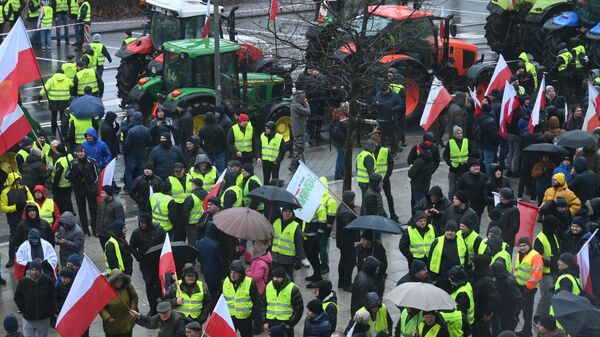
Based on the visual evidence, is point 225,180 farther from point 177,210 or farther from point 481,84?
point 481,84

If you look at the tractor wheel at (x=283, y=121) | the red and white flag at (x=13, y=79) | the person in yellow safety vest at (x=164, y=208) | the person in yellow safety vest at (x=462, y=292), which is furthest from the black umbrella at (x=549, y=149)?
the red and white flag at (x=13, y=79)

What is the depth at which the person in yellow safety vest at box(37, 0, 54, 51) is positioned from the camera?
107ft

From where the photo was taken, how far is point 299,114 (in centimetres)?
2247

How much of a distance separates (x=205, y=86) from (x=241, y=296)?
9.63 meters

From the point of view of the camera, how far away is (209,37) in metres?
25.3

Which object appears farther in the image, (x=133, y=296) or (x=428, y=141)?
(x=428, y=141)

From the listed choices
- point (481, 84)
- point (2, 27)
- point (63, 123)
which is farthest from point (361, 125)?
point (2, 27)

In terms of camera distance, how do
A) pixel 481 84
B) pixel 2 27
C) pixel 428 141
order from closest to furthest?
1. pixel 428 141
2. pixel 481 84
3. pixel 2 27

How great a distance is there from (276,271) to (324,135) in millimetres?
11158

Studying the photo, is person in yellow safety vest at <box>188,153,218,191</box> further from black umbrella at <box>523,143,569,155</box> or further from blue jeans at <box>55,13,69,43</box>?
blue jeans at <box>55,13,69,43</box>

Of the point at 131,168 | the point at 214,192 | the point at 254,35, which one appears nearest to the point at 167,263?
the point at 214,192

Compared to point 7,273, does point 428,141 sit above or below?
above

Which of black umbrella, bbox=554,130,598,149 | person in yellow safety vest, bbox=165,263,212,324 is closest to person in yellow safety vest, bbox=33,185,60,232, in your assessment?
person in yellow safety vest, bbox=165,263,212,324

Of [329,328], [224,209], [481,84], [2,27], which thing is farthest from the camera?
[2,27]
